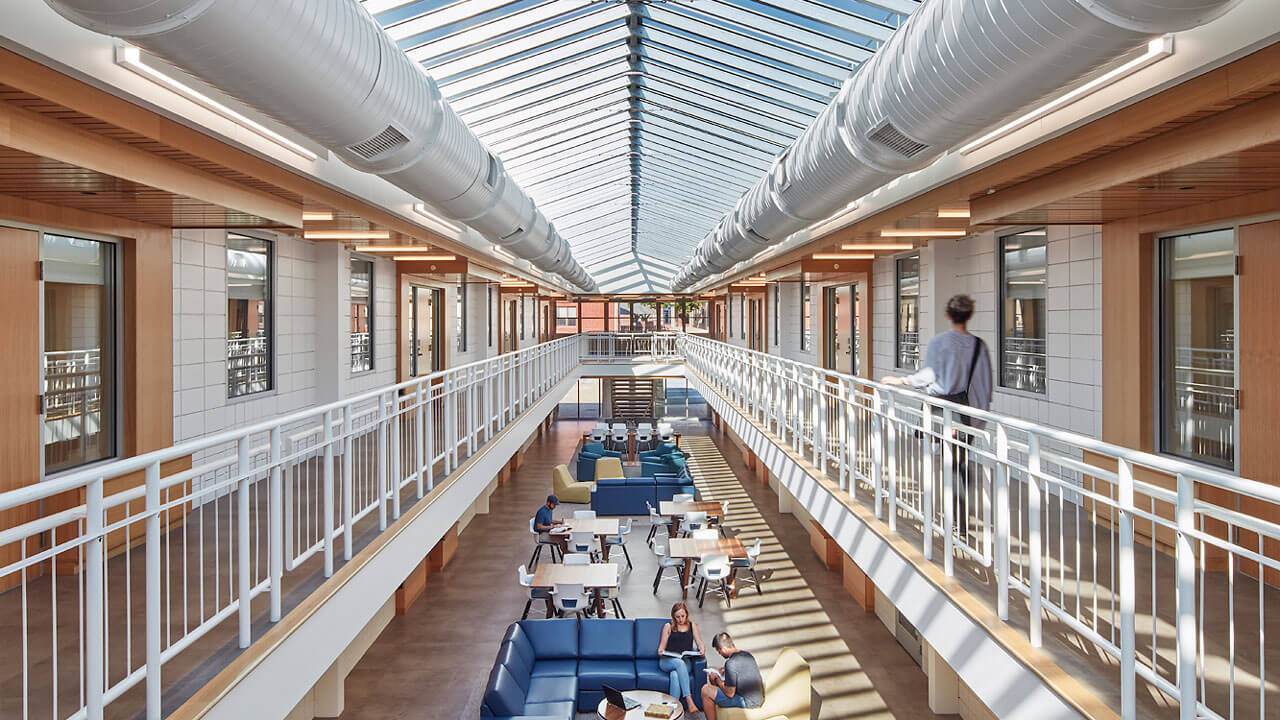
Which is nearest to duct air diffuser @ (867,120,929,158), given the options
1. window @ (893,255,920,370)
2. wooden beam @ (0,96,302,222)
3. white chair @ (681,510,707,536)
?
wooden beam @ (0,96,302,222)

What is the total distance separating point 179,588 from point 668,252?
71.9ft

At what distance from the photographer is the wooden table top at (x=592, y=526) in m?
12.9

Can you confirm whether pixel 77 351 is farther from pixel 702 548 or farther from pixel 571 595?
pixel 702 548

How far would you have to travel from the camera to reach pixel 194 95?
4.00 m

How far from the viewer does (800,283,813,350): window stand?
18.0 metres

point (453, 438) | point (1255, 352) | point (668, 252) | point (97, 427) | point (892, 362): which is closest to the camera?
point (1255, 352)

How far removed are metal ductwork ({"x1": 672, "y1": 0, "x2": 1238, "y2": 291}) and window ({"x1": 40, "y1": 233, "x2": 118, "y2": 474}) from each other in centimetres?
570

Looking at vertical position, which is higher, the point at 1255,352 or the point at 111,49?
the point at 111,49

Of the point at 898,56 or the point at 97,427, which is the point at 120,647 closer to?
the point at 97,427

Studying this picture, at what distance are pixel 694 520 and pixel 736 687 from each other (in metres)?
5.85

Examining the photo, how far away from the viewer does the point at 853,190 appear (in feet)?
17.7

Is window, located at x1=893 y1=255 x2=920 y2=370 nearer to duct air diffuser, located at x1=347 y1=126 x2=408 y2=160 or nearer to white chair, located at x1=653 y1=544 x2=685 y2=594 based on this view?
white chair, located at x1=653 y1=544 x2=685 y2=594

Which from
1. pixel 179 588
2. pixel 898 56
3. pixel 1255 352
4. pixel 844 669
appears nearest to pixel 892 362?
pixel 844 669

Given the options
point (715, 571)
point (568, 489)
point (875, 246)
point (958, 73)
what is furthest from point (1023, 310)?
point (568, 489)
